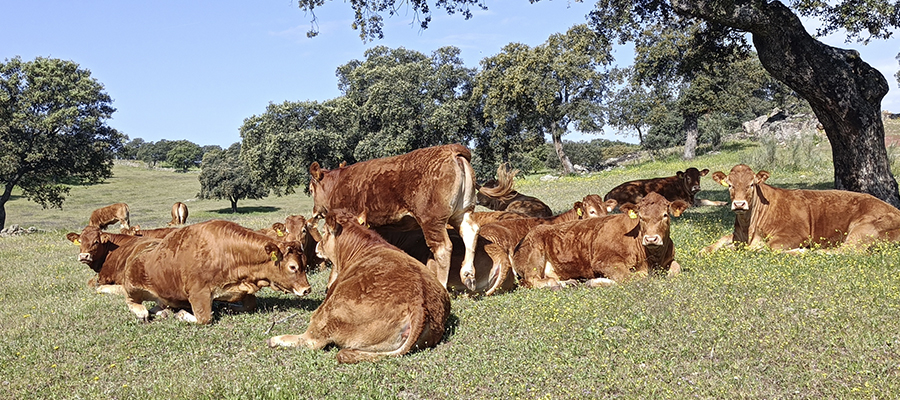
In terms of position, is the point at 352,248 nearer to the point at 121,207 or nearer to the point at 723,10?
the point at 723,10

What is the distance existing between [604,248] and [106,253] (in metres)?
7.81

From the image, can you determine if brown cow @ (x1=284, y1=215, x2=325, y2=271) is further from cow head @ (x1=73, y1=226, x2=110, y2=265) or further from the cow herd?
cow head @ (x1=73, y1=226, x2=110, y2=265)

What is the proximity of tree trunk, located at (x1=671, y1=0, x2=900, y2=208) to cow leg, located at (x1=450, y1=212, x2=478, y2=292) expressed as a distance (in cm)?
754

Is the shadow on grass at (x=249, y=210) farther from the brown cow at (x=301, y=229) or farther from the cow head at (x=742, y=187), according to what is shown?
the cow head at (x=742, y=187)

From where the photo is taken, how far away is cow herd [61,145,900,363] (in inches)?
259

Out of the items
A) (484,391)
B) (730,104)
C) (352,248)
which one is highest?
(730,104)

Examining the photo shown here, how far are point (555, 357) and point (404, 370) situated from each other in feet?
4.47

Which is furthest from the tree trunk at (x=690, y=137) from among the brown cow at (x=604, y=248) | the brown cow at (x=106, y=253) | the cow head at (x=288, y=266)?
the cow head at (x=288, y=266)

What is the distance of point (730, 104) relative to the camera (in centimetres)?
3878

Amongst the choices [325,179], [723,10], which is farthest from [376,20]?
[723,10]

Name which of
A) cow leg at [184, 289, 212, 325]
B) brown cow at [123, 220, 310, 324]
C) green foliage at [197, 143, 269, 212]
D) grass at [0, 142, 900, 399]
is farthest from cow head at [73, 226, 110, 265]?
green foliage at [197, 143, 269, 212]

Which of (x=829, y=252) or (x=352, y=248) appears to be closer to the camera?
(x=352, y=248)

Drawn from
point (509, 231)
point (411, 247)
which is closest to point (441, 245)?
point (411, 247)

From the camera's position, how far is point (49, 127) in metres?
27.7
